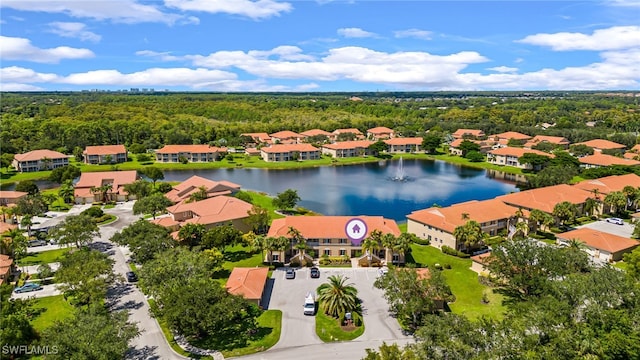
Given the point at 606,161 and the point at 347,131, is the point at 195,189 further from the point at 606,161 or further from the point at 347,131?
the point at 347,131

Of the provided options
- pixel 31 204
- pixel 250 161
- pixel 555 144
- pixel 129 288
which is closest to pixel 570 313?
pixel 129 288

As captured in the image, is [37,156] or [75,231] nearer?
[75,231]

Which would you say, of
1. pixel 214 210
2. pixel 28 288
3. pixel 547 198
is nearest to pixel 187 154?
pixel 214 210

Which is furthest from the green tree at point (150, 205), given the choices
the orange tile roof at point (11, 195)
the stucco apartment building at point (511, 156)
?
the stucco apartment building at point (511, 156)

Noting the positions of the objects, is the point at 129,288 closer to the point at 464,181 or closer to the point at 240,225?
the point at 240,225

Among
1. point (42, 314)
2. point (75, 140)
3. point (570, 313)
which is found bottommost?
point (42, 314)

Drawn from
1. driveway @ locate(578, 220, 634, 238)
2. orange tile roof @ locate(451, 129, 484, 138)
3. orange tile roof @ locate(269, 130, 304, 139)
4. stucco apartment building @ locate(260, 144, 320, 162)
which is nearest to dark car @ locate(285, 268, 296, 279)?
driveway @ locate(578, 220, 634, 238)
